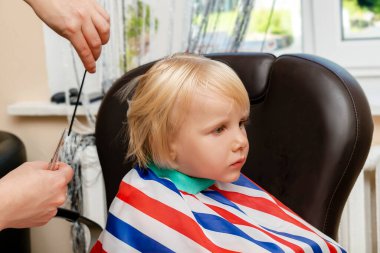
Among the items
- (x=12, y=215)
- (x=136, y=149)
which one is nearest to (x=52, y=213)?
(x=12, y=215)

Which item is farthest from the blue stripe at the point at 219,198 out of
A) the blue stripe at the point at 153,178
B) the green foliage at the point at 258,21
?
the green foliage at the point at 258,21

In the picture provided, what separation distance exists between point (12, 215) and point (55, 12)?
42 centimetres

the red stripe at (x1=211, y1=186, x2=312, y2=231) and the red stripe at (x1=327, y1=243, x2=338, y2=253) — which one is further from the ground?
the red stripe at (x1=211, y1=186, x2=312, y2=231)

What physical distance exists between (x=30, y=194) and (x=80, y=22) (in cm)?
36

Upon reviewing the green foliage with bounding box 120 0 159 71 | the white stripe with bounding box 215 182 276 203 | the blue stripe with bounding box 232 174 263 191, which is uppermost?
the green foliage with bounding box 120 0 159 71

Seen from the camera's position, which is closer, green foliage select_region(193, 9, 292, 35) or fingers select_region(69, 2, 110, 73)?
fingers select_region(69, 2, 110, 73)

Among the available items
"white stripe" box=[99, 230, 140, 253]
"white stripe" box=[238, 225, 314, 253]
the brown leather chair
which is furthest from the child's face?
the brown leather chair

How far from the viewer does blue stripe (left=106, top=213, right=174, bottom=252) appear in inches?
48.3

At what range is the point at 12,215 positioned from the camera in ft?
3.61

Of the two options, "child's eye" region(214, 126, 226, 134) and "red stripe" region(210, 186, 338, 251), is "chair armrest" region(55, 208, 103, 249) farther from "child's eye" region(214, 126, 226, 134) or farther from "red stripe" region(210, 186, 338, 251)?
"child's eye" region(214, 126, 226, 134)

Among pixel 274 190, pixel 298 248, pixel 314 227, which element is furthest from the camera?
pixel 274 190

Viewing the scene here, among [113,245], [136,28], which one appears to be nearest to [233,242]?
[113,245]

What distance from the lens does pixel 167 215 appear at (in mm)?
1257

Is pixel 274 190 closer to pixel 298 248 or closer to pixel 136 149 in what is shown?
pixel 298 248
